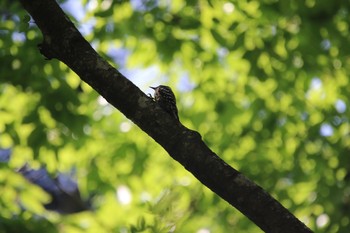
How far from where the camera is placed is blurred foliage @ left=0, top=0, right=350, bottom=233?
208 inches

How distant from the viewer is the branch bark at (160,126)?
91.4 inches

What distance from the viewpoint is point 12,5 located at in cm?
542

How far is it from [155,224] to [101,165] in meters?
3.67

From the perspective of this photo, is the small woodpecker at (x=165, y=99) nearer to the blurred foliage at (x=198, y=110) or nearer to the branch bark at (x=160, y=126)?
the branch bark at (x=160, y=126)

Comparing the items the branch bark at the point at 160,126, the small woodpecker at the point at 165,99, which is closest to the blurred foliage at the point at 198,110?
the small woodpecker at the point at 165,99

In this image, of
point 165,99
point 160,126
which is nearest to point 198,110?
point 165,99

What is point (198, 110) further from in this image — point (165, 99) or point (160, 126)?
point (160, 126)

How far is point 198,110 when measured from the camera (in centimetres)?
656

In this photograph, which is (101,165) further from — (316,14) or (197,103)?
(316,14)

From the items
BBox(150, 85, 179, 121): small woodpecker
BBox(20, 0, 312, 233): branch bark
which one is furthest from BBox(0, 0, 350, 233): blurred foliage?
BBox(20, 0, 312, 233): branch bark

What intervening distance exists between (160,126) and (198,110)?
13.2ft

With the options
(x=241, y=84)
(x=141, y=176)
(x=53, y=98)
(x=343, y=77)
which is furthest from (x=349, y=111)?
(x=53, y=98)

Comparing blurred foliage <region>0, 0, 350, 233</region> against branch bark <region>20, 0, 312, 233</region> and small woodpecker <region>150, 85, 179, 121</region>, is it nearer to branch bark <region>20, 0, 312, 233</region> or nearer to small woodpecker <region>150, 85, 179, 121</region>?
small woodpecker <region>150, 85, 179, 121</region>

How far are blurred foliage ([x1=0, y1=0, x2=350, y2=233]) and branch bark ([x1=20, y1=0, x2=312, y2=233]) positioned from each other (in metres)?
2.06
